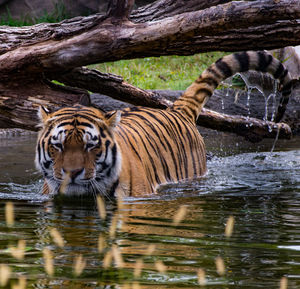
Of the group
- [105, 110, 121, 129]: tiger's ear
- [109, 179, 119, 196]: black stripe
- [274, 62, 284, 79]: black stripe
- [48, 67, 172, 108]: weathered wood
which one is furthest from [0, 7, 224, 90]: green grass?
[109, 179, 119, 196]: black stripe

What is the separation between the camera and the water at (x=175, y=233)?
6.72 ft

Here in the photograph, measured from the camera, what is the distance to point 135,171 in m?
4.24

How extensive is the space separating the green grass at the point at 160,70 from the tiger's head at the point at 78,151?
6229 millimetres

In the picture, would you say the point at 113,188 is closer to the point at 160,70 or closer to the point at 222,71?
the point at 222,71

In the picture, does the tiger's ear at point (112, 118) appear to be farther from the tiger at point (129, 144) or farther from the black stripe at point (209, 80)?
the black stripe at point (209, 80)

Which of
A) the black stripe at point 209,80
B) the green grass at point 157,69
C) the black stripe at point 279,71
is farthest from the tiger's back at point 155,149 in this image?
the green grass at point 157,69

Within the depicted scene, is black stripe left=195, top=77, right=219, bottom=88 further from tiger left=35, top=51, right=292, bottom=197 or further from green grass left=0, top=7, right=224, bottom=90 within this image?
green grass left=0, top=7, right=224, bottom=90

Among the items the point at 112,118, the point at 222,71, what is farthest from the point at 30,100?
the point at 222,71

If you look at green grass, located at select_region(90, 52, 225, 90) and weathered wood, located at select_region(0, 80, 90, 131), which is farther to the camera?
green grass, located at select_region(90, 52, 225, 90)

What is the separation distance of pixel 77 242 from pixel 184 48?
9.24 ft

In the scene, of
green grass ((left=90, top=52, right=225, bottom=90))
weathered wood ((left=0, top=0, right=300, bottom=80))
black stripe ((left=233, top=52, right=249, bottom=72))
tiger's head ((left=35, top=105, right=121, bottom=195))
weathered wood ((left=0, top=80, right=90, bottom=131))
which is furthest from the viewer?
green grass ((left=90, top=52, right=225, bottom=90))

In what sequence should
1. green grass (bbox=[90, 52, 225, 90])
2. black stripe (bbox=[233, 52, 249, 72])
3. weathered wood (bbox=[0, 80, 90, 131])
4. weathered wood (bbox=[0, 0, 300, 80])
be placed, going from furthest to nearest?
green grass (bbox=[90, 52, 225, 90]) → black stripe (bbox=[233, 52, 249, 72]) → weathered wood (bbox=[0, 80, 90, 131]) → weathered wood (bbox=[0, 0, 300, 80])

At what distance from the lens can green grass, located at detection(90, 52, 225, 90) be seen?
10727 mm

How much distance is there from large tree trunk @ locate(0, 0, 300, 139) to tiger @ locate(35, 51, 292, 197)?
21.1 inches
